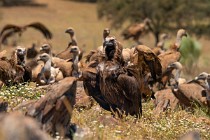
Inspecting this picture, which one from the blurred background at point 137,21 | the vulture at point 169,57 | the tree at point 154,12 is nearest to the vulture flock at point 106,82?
the vulture at point 169,57

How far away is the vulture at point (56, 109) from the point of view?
263 inches

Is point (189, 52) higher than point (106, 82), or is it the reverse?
point (106, 82)

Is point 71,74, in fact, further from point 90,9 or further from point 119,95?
point 90,9

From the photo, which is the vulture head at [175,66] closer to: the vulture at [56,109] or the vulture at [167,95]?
the vulture at [167,95]

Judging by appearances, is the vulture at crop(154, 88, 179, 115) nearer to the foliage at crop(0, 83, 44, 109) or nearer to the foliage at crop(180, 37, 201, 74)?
the foliage at crop(0, 83, 44, 109)

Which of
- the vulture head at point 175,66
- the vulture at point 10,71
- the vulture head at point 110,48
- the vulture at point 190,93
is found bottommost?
the vulture at point 190,93

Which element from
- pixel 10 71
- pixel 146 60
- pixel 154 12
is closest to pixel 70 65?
pixel 10 71

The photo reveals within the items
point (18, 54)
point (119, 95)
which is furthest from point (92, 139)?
point (18, 54)

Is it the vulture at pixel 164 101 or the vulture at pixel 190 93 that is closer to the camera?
the vulture at pixel 164 101

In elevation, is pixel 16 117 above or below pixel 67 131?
above

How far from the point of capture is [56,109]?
A: 6723mm

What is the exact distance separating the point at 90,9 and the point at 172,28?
→ 849 inches

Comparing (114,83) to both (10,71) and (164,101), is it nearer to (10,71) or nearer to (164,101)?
(164,101)

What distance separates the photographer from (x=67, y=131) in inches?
270
